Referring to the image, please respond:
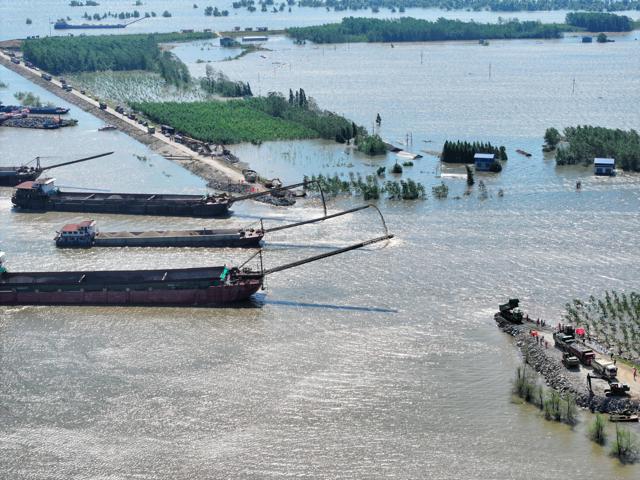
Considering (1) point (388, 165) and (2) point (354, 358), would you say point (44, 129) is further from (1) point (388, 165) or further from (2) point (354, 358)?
(2) point (354, 358)

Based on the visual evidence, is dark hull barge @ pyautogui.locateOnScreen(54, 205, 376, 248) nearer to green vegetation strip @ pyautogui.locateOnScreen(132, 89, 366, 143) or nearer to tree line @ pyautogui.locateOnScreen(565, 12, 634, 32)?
green vegetation strip @ pyautogui.locateOnScreen(132, 89, 366, 143)

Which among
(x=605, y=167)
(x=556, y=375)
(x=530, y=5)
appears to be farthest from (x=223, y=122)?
(x=530, y=5)

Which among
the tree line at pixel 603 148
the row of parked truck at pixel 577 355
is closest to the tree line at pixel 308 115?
the tree line at pixel 603 148

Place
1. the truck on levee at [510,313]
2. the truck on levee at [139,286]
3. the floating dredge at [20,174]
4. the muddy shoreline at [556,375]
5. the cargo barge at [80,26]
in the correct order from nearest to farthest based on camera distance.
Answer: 1. the muddy shoreline at [556,375]
2. the truck on levee at [510,313]
3. the truck on levee at [139,286]
4. the floating dredge at [20,174]
5. the cargo barge at [80,26]

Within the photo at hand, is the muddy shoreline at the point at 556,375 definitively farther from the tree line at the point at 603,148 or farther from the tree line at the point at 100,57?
the tree line at the point at 100,57

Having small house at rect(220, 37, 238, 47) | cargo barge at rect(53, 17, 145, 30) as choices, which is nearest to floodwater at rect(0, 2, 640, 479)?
small house at rect(220, 37, 238, 47)

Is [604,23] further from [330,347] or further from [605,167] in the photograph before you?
[330,347]

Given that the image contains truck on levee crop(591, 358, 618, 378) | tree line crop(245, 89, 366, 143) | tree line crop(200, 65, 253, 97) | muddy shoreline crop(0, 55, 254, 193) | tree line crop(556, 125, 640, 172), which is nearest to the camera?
truck on levee crop(591, 358, 618, 378)
